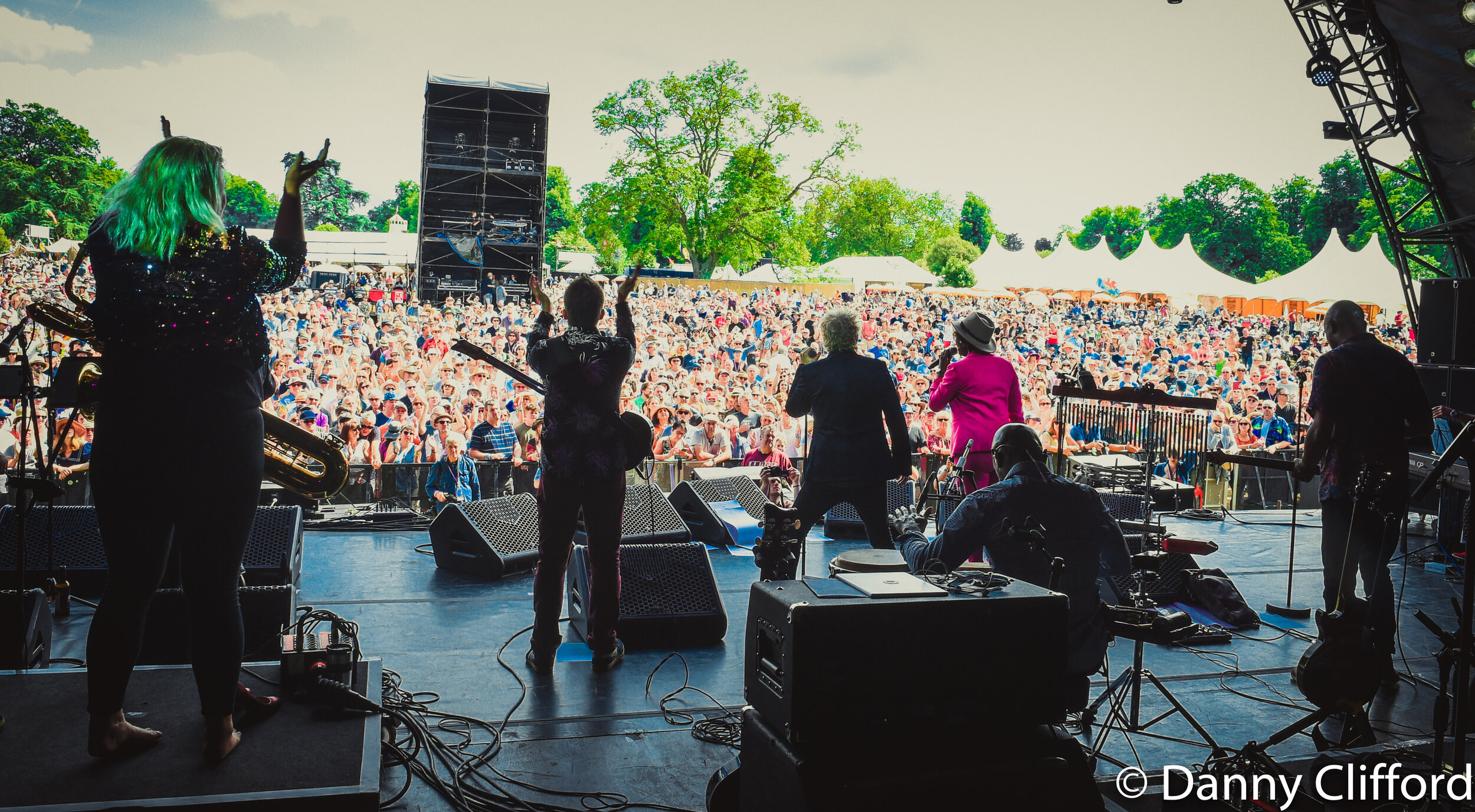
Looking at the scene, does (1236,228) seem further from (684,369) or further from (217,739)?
(217,739)

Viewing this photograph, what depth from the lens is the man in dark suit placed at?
337cm

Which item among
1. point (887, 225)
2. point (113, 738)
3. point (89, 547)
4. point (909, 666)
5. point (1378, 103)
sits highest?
point (887, 225)

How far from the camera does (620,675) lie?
10.5 ft

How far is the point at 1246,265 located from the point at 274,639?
55.1 m

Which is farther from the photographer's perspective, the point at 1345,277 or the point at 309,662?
the point at 1345,277

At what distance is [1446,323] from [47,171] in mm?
25021

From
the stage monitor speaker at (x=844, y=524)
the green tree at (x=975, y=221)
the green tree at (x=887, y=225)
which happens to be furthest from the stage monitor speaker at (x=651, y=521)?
the green tree at (x=975, y=221)

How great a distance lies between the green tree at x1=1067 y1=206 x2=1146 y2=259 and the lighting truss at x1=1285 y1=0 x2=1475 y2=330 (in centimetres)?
5626

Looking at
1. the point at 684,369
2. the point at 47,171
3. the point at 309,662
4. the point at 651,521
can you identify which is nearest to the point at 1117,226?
the point at 47,171

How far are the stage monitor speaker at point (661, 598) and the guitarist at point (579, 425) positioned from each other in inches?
15.1

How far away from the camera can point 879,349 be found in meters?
13.3

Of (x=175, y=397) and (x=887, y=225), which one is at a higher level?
(x=887, y=225)

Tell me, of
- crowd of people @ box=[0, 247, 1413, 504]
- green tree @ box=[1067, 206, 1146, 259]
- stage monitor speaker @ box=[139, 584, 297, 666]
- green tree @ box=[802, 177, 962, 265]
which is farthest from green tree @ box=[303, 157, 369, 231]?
stage monitor speaker @ box=[139, 584, 297, 666]

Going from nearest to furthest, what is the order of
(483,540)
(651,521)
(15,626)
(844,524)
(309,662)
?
(309,662) < (15,626) < (483,540) < (651,521) < (844,524)
